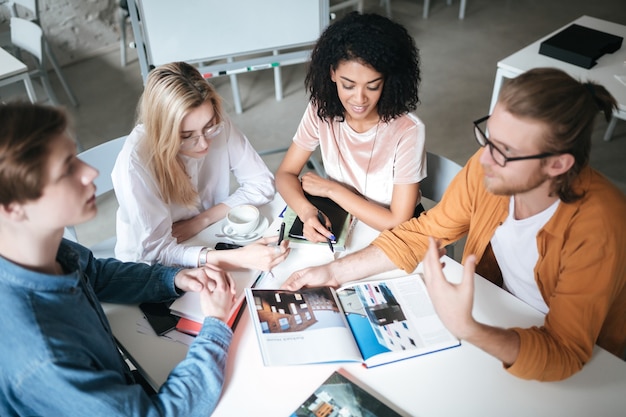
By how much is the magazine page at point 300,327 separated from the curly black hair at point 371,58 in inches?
28.7

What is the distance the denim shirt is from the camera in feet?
2.85

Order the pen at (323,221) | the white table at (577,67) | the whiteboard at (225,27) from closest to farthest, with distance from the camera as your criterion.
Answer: the pen at (323,221) < the white table at (577,67) < the whiteboard at (225,27)

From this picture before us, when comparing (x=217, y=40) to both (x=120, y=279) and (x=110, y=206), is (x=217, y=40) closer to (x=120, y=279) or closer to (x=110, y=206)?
(x=110, y=206)


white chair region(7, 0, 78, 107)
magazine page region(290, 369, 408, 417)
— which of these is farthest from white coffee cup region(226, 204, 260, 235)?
white chair region(7, 0, 78, 107)

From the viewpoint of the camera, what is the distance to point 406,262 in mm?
1364

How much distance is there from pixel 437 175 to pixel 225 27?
151 centimetres

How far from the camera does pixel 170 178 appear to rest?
155 cm

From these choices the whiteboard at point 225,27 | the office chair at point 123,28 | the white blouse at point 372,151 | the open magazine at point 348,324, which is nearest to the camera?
the open magazine at point 348,324

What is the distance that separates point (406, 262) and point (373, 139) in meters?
0.53

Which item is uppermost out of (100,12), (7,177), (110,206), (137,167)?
(7,177)

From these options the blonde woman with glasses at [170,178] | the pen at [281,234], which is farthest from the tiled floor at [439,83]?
the pen at [281,234]

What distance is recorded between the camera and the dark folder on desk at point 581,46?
2379 millimetres

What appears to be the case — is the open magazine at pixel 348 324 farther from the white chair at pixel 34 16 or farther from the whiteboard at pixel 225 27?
the white chair at pixel 34 16

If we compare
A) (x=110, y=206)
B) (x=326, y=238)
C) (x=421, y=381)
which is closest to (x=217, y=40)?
(x=110, y=206)
